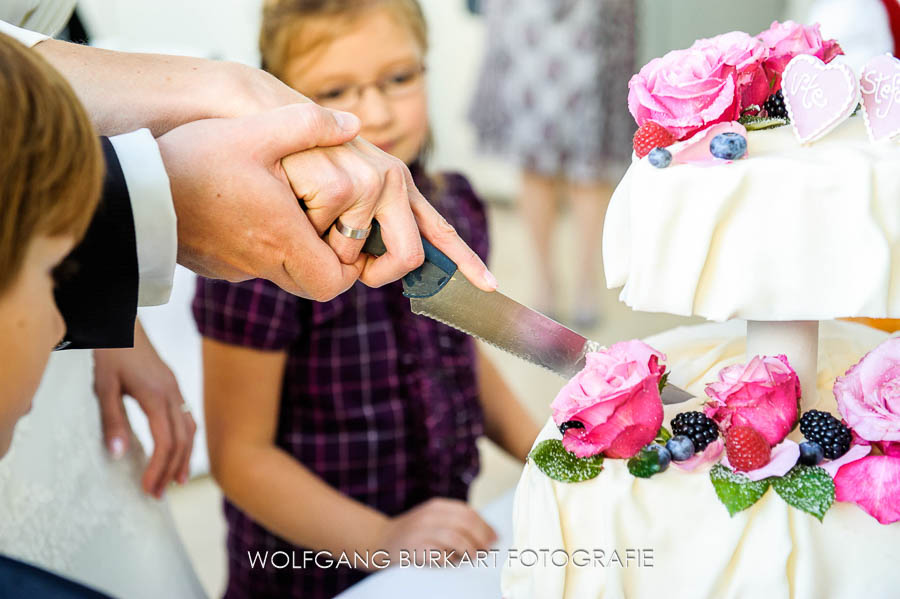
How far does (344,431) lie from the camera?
1.27 m

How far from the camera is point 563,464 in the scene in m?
0.65

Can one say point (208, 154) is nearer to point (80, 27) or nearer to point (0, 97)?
point (0, 97)

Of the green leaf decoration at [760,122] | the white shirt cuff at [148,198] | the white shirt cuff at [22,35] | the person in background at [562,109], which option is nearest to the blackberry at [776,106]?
the green leaf decoration at [760,122]

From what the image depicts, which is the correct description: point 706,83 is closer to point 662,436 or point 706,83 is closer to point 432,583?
point 662,436

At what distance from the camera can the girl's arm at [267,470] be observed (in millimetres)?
1174

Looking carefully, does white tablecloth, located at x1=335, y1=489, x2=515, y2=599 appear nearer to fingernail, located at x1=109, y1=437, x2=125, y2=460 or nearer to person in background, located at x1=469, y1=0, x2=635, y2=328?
fingernail, located at x1=109, y1=437, x2=125, y2=460

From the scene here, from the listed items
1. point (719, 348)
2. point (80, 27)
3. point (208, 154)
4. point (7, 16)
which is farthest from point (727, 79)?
point (80, 27)

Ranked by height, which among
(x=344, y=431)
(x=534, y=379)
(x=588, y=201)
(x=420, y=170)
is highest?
(x=420, y=170)

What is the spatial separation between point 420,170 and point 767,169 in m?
0.88

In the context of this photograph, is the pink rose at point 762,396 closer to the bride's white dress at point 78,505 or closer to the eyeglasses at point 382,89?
the bride's white dress at point 78,505

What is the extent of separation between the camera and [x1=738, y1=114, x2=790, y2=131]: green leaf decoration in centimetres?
69

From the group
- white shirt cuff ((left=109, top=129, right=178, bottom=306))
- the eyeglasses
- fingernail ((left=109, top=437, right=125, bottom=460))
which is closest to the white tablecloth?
fingernail ((left=109, top=437, right=125, bottom=460))

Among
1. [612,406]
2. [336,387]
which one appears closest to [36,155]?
[612,406]

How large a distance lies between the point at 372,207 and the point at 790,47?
376 mm
